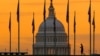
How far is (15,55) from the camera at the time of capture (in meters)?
148

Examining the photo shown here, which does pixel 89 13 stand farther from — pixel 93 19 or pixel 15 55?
pixel 15 55

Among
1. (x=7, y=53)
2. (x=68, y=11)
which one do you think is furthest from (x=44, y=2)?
(x=7, y=53)

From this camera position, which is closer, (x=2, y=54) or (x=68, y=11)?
(x=68, y=11)

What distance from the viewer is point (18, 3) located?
109250mm

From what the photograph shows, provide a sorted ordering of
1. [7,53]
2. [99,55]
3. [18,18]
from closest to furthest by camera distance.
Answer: [18,18] < [99,55] < [7,53]

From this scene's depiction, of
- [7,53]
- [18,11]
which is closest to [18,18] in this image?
[18,11]

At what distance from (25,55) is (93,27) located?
50.7 m

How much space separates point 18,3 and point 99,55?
33.8 m

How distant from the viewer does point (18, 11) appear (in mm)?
108312

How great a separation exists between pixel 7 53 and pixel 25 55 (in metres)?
7.08

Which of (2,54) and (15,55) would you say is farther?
(2,54)

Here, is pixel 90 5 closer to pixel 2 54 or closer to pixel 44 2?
pixel 44 2

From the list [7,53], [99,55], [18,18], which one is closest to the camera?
[18,18]

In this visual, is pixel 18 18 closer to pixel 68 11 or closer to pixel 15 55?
pixel 68 11
